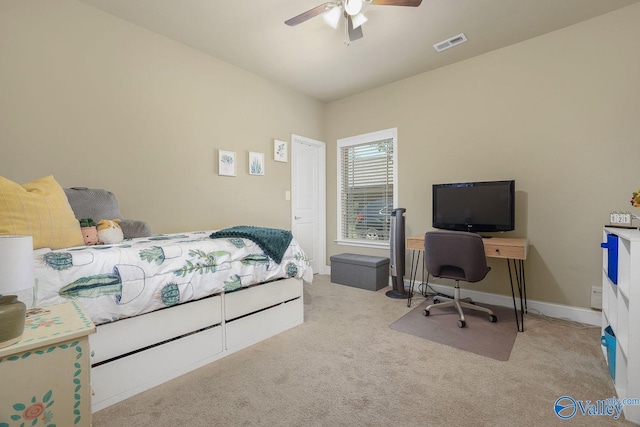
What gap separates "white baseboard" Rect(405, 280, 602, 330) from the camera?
8.43 ft

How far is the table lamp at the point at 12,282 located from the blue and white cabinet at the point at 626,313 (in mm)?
2444

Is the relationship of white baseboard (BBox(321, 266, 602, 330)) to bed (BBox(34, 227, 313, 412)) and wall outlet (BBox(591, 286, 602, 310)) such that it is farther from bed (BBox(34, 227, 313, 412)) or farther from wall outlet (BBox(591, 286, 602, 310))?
bed (BBox(34, 227, 313, 412))

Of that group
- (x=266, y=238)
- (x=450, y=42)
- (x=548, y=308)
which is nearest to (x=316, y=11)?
(x=450, y=42)

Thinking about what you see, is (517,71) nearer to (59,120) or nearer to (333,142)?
(333,142)

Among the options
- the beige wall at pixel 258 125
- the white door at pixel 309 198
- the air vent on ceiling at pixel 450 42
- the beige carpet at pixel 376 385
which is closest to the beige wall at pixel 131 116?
the beige wall at pixel 258 125

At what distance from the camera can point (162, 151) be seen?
283 centimetres

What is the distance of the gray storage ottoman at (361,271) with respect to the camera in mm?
3656

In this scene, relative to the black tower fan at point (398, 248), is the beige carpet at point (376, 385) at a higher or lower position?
lower

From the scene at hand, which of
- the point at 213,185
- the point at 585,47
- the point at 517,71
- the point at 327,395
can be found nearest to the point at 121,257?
the point at 327,395

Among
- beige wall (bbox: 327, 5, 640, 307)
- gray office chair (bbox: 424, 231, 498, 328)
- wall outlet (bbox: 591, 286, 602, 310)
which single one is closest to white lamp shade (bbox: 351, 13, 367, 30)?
beige wall (bbox: 327, 5, 640, 307)

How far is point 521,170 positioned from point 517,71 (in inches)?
39.2

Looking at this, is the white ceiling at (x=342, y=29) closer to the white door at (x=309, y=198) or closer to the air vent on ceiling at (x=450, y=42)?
the air vent on ceiling at (x=450, y=42)

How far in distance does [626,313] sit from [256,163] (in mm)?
3422

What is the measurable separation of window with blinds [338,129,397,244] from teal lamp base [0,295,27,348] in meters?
3.58
